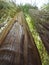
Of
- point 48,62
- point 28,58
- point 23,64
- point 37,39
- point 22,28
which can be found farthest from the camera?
point 22,28

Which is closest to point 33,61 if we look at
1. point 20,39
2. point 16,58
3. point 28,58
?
point 28,58

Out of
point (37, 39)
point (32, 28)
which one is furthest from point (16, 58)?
point (32, 28)

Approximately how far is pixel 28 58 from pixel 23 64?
15 cm

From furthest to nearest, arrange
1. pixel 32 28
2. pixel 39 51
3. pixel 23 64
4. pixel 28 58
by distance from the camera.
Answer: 1. pixel 32 28
2. pixel 39 51
3. pixel 28 58
4. pixel 23 64

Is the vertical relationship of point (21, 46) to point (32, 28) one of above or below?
above

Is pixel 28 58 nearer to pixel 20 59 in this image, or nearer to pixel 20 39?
pixel 20 59

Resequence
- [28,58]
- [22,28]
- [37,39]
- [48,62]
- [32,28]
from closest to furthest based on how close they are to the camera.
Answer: [28,58] → [48,62] → [37,39] → [22,28] → [32,28]

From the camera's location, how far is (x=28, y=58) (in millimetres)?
1899

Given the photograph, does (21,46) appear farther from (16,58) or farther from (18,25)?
(18,25)

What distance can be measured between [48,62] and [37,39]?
1.93ft

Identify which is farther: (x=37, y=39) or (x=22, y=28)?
(x=22, y=28)

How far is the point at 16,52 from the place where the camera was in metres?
1.93

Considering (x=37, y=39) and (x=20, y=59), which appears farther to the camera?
(x=37, y=39)

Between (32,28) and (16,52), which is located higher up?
(16,52)
